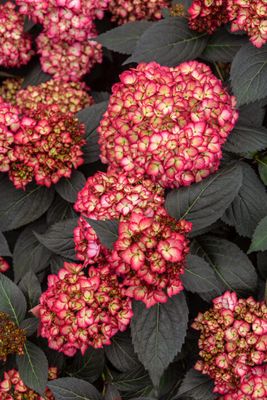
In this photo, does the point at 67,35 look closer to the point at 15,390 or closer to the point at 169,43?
the point at 169,43

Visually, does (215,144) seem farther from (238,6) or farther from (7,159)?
(7,159)

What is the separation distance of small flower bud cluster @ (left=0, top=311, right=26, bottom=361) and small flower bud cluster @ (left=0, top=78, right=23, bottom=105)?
1.08 metres

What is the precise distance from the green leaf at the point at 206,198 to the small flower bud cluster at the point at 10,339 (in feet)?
1.87

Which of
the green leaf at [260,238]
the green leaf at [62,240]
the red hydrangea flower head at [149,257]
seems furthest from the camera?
the green leaf at [62,240]

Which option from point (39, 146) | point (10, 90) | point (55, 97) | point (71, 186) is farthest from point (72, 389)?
point (10, 90)

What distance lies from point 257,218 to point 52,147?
69 cm

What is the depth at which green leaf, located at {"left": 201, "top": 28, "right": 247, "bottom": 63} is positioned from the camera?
2.13m

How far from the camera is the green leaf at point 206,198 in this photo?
1.78 m

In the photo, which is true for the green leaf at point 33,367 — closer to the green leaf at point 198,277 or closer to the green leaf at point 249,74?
the green leaf at point 198,277

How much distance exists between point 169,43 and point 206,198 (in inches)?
26.3

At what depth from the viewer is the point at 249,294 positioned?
1.90 metres

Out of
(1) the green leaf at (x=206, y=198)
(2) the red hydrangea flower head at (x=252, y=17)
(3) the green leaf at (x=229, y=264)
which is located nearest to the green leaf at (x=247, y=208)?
(3) the green leaf at (x=229, y=264)

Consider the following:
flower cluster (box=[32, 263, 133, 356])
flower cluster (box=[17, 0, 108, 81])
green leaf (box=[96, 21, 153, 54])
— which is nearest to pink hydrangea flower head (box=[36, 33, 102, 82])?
flower cluster (box=[17, 0, 108, 81])

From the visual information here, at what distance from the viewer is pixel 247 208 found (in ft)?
6.51
